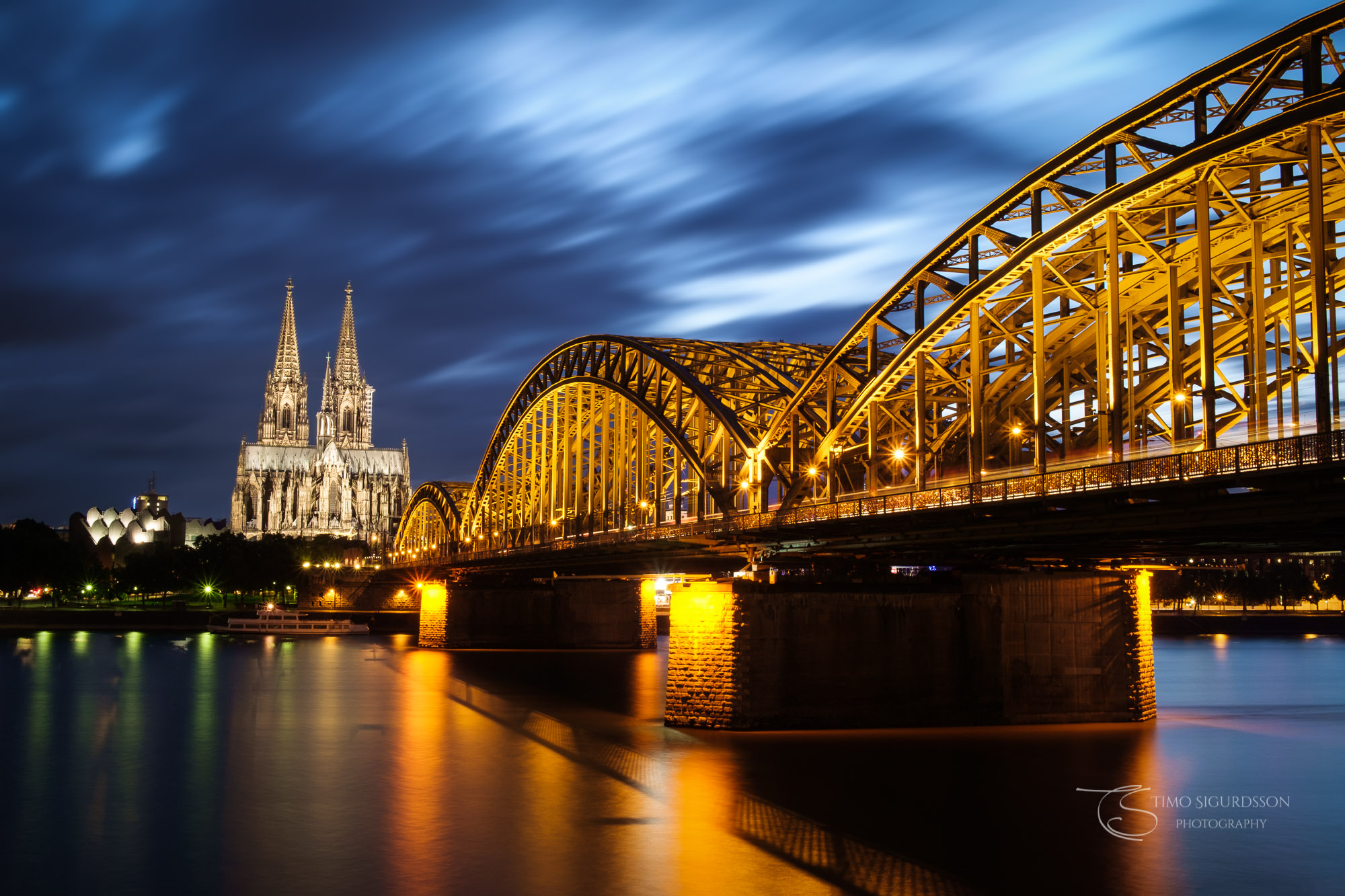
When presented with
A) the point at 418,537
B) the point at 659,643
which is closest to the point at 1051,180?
the point at 659,643

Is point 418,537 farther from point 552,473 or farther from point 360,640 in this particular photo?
point 552,473

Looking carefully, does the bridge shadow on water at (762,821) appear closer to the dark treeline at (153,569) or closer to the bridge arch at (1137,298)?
the bridge arch at (1137,298)

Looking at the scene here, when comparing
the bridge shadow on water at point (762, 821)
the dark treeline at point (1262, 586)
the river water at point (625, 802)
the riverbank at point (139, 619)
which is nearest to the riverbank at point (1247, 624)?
the dark treeline at point (1262, 586)

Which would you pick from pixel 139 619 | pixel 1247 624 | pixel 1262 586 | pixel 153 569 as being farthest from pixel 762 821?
pixel 153 569

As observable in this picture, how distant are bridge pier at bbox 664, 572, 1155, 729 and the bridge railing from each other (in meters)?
3.35

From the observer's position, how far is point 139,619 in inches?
5197

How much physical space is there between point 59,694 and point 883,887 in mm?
50034

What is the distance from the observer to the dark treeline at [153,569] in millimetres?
139875

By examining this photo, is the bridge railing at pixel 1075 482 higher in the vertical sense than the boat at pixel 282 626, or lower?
higher

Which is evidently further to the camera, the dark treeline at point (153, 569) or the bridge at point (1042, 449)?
the dark treeline at point (153, 569)

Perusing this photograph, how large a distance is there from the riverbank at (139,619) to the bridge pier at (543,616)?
109 feet

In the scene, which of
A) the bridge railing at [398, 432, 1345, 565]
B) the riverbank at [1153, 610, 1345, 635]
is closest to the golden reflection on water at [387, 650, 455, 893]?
the bridge railing at [398, 432, 1345, 565]

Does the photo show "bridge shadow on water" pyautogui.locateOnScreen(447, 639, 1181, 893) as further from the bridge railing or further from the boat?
the boat

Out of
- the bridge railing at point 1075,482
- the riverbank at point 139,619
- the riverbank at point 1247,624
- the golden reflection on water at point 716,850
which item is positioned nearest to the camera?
the golden reflection on water at point 716,850
